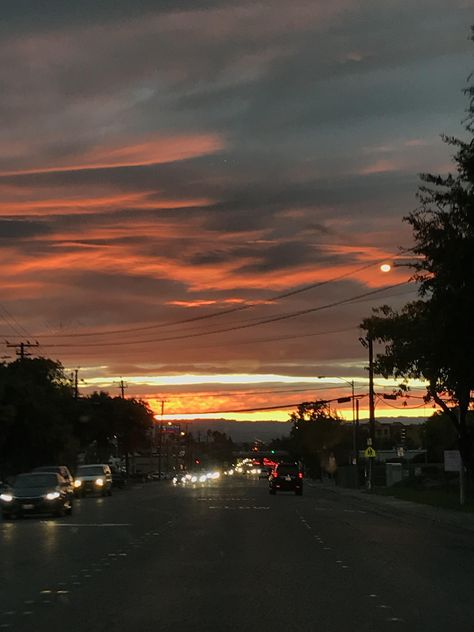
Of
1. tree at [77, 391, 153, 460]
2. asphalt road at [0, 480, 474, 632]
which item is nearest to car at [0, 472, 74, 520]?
asphalt road at [0, 480, 474, 632]

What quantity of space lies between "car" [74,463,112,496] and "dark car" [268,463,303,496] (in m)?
9.51

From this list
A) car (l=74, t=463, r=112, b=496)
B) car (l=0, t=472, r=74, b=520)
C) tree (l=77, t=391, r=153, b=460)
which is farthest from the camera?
tree (l=77, t=391, r=153, b=460)

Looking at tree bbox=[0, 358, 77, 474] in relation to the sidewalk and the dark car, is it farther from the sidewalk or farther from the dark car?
the sidewalk

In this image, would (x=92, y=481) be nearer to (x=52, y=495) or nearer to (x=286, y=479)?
(x=286, y=479)

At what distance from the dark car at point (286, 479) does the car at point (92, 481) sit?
9.51 meters

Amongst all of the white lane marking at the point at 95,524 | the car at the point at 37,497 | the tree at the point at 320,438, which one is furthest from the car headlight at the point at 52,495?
the tree at the point at 320,438

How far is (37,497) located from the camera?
3497cm

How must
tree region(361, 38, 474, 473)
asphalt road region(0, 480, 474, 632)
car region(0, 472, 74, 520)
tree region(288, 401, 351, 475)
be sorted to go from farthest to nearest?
tree region(288, 401, 351, 475)
car region(0, 472, 74, 520)
tree region(361, 38, 474, 473)
asphalt road region(0, 480, 474, 632)

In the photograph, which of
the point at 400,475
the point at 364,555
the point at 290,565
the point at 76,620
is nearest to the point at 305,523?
the point at 364,555

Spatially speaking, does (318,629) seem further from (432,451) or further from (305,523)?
(432,451)

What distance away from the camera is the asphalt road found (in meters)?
12.1

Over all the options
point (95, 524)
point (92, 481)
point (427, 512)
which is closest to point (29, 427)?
point (92, 481)

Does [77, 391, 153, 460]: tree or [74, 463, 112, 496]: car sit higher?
[77, 391, 153, 460]: tree

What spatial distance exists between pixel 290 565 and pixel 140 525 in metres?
12.1
